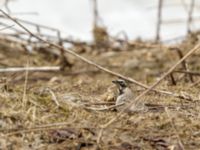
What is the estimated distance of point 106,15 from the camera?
9305 millimetres

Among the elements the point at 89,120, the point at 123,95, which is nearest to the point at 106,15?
the point at 123,95

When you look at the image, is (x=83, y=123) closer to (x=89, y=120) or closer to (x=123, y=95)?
(x=89, y=120)

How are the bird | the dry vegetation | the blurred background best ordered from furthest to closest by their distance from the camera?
the blurred background < the bird < the dry vegetation

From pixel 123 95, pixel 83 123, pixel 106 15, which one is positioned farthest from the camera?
pixel 106 15

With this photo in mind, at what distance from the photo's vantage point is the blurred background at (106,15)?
352 inches

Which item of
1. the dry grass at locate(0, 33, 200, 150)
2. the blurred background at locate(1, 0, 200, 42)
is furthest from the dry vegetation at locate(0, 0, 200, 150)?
the blurred background at locate(1, 0, 200, 42)

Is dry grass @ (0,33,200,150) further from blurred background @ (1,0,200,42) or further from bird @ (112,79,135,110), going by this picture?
blurred background @ (1,0,200,42)

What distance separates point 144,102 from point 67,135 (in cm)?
58

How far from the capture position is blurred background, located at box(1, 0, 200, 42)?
8.94m

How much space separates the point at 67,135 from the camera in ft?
9.39

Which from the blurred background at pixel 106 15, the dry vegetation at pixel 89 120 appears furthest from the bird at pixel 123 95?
the blurred background at pixel 106 15

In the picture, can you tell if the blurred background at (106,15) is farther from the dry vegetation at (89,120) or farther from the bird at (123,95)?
Answer: the bird at (123,95)

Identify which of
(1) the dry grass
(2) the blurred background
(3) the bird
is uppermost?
(2) the blurred background

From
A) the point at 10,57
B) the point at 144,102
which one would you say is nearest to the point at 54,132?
the point at 144,102
